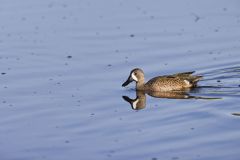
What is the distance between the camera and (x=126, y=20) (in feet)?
75.6

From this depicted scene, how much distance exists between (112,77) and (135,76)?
57 centimetres

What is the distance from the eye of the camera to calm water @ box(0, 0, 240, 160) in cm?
1315

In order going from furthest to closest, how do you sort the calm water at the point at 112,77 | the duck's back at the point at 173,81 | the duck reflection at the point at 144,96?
1. the duck's back at the point at 173,81
2. the duck reflection at the point at 144,96
3. the calm water at the point at 112,77

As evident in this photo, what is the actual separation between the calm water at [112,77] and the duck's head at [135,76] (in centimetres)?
26

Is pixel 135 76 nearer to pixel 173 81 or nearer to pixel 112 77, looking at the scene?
pixel 112 77

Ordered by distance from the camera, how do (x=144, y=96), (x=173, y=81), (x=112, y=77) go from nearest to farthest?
(x=144, y=96) < (x=173, y=81) < (x=112, y=77)

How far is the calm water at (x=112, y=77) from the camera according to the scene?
1315 cm

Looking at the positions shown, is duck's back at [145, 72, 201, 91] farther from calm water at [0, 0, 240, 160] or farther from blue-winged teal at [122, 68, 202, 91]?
calm water at [0, 0, 240, 160]

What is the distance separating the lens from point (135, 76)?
17.5 m

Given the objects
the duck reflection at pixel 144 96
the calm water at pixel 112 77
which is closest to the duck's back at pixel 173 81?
the duck reflection at pixel 144 96

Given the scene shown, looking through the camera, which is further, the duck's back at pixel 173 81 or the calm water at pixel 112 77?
the duck's back at pixel 173 81

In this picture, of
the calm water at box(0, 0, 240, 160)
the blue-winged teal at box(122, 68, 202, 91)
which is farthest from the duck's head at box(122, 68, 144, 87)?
the calm water at box(0, 0, 240, 160)

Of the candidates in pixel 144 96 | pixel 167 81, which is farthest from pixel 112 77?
pixel 167 81

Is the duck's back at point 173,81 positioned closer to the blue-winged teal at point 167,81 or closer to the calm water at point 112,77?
the blue-winged teal at point 167,81
